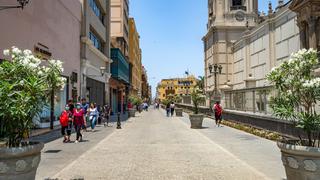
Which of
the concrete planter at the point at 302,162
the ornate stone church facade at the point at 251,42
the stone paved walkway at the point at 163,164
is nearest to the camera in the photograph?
the concrete planter at the point at 302,162

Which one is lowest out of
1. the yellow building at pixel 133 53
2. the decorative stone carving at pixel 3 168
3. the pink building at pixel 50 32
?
the decorative stone carving at pixel 3 168

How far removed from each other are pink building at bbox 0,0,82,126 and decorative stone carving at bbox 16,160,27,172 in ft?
18.6

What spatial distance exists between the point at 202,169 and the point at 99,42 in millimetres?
35993

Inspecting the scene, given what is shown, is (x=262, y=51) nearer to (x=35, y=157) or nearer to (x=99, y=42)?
(x=99, y=42)

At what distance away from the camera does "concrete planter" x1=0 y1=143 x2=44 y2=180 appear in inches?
228

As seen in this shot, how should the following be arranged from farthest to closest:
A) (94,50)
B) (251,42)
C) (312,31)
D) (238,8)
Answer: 1. (238,8)
2. (251,42)
3. (94,50)
4. (312,31)

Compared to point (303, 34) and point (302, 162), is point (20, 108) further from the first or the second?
point (303, 34)

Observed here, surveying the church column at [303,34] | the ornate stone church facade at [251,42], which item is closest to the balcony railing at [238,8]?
the ornate stone church facade at [251,42]

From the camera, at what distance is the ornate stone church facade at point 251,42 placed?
25.6m

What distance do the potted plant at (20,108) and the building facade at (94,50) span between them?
2424 cm

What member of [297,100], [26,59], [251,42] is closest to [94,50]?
[251,42]

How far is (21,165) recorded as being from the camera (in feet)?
19.5

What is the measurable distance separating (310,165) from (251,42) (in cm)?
4155

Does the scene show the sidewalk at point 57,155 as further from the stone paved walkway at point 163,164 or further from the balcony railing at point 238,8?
the balcony railing at point 238,8
